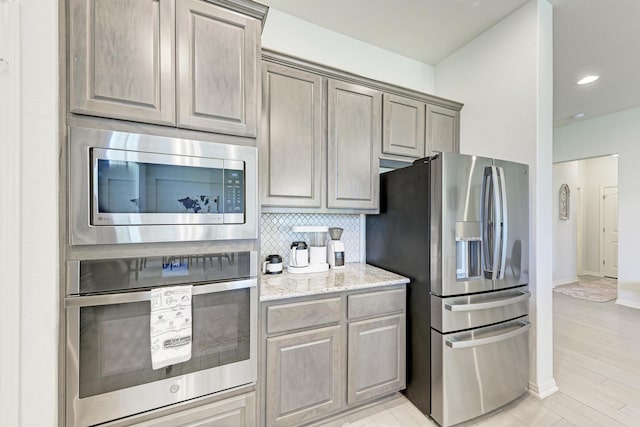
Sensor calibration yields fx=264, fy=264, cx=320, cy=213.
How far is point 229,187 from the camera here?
4.60ft

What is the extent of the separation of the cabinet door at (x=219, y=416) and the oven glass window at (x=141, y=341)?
0.64 ft

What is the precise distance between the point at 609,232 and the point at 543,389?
6.09m

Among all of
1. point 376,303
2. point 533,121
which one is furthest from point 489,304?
point 533,121

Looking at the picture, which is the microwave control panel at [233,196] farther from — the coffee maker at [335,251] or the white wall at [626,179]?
the white wall at [626,179]

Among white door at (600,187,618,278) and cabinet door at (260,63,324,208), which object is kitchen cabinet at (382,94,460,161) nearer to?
cabinet door at (260,63,324,208)

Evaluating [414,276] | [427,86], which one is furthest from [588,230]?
[414,276]

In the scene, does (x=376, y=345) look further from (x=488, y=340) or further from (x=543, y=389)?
(x=543, y=389)

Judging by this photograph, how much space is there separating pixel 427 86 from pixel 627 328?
3.86 metres

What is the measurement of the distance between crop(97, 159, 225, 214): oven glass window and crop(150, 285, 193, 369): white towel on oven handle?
1.29 ft

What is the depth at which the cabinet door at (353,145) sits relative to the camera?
2102 millimetres

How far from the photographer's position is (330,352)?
171 cm

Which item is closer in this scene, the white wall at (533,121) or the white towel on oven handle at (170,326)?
the white towel on oven handle at (170,326)

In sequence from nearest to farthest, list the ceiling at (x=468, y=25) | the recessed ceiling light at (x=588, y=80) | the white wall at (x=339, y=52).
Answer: the ceiling at (x=468, y=25) → the white wall at (x=339, y=52) → the recessed ceiling light at (x=588, y=80)

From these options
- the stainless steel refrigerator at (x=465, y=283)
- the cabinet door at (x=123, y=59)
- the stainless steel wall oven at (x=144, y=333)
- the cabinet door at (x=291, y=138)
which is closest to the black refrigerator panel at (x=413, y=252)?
the stainless steel refrigerator at (x=465, y=283)
